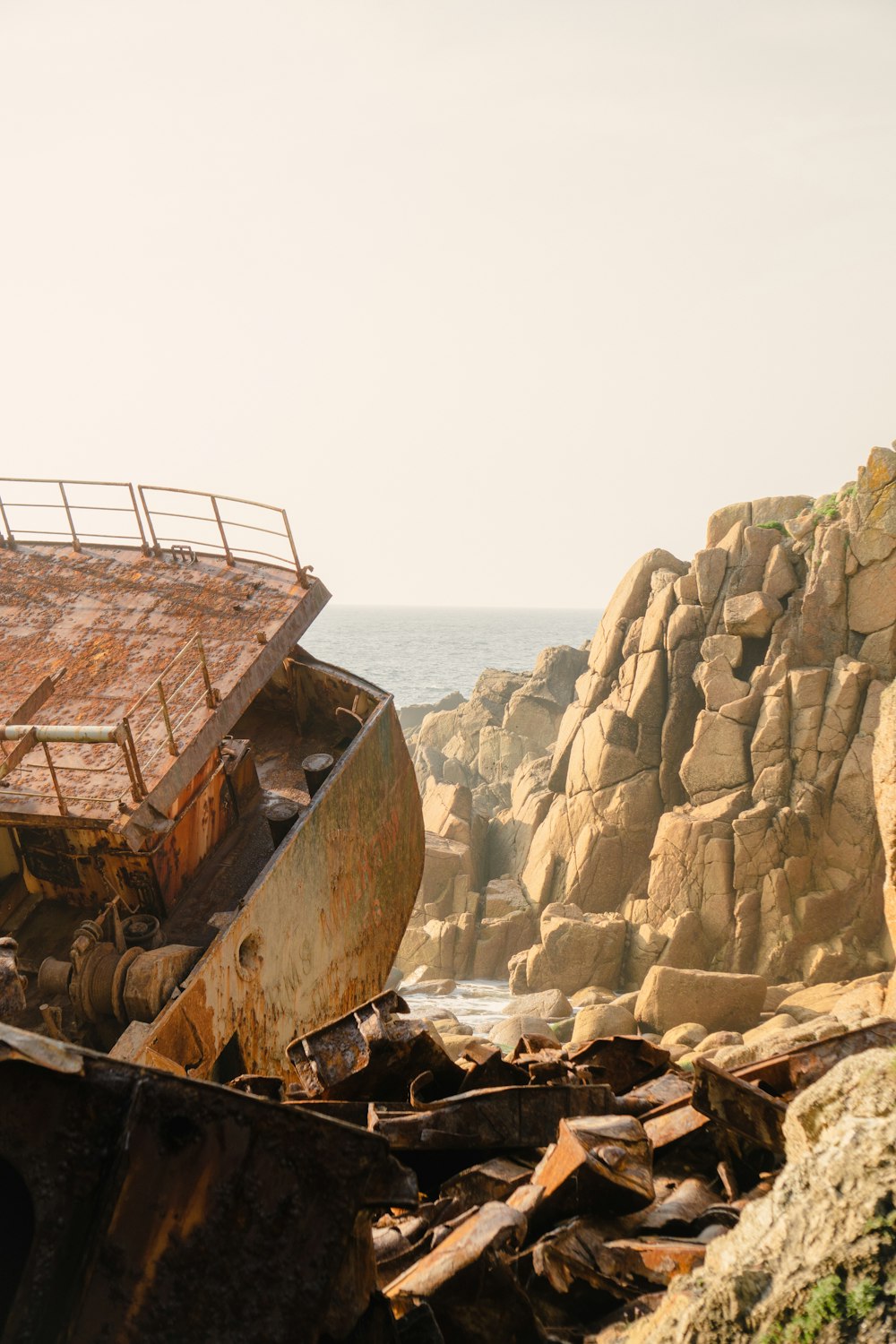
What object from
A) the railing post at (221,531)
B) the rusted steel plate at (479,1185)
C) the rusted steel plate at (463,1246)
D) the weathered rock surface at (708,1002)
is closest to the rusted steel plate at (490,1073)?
the rusted steel plate at (479,1185)

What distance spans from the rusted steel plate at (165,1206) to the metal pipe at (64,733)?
4.70 meters

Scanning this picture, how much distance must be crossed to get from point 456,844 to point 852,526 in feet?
45.0

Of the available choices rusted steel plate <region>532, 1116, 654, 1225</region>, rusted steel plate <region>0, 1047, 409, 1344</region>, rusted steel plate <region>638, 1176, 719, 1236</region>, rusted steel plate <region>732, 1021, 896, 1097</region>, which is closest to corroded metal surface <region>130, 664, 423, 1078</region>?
rusted steel plate <region>532, 1116, 654, 1225</region>

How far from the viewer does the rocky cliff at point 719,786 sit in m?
21.5

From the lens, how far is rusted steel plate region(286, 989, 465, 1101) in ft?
16.5

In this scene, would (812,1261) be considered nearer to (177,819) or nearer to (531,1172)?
(531,1172)

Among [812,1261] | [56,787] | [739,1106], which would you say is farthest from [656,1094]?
[56,787]

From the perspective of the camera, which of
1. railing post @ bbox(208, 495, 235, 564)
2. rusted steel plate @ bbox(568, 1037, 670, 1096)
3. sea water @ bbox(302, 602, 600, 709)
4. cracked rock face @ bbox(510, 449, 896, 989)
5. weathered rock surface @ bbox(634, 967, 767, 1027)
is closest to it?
rusted steel plate @ bbox(568, 1037, 670, 1096)

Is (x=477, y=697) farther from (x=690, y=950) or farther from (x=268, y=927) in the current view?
(x=268, y=927)

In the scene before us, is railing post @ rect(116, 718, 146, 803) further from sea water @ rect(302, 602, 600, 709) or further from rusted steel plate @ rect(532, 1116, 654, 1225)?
sea water @ rect(302, 602, 600, 709)

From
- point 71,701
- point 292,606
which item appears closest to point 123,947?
point 71,701

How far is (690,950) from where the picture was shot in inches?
859

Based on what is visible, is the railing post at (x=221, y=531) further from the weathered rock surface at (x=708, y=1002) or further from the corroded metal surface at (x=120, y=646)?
the weathered rock surface at (x=708, y=1002)

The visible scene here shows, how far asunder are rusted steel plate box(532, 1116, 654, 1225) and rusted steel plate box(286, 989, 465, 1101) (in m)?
1.18
